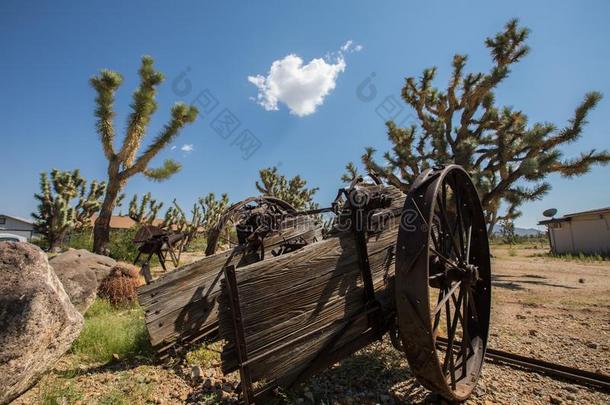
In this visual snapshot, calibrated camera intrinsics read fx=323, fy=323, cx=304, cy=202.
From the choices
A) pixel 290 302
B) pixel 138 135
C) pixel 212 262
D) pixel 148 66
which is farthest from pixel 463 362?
pixel 148 66

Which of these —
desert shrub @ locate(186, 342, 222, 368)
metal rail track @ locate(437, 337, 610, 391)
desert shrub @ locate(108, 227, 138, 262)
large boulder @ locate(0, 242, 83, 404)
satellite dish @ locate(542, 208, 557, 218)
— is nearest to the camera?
large boulder @ locate(0, 242, 83, 404)

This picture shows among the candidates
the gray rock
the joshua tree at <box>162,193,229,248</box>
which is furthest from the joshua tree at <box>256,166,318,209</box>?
the gray rock

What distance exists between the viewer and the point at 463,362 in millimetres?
3031

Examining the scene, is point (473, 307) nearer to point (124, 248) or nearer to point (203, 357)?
point (203, 357)

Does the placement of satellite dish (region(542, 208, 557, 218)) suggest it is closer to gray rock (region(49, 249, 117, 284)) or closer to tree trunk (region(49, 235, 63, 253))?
gray rock (region(49, 249, 117, 284))

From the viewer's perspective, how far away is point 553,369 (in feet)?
10.3

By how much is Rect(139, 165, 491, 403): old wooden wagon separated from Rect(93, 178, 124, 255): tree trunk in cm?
1143

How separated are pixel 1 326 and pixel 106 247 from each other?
12.2 m

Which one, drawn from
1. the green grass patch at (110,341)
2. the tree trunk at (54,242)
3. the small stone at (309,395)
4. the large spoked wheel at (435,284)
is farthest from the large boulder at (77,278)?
the tree trunk at (54,242)

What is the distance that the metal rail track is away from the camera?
9.46ft

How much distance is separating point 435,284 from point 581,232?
23.2 meters

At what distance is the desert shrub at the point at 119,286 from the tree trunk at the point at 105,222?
24.6ft

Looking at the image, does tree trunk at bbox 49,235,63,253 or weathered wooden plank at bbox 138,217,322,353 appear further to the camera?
tree trunk at bbox 49,235,63,253

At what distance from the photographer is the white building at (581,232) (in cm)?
1831
